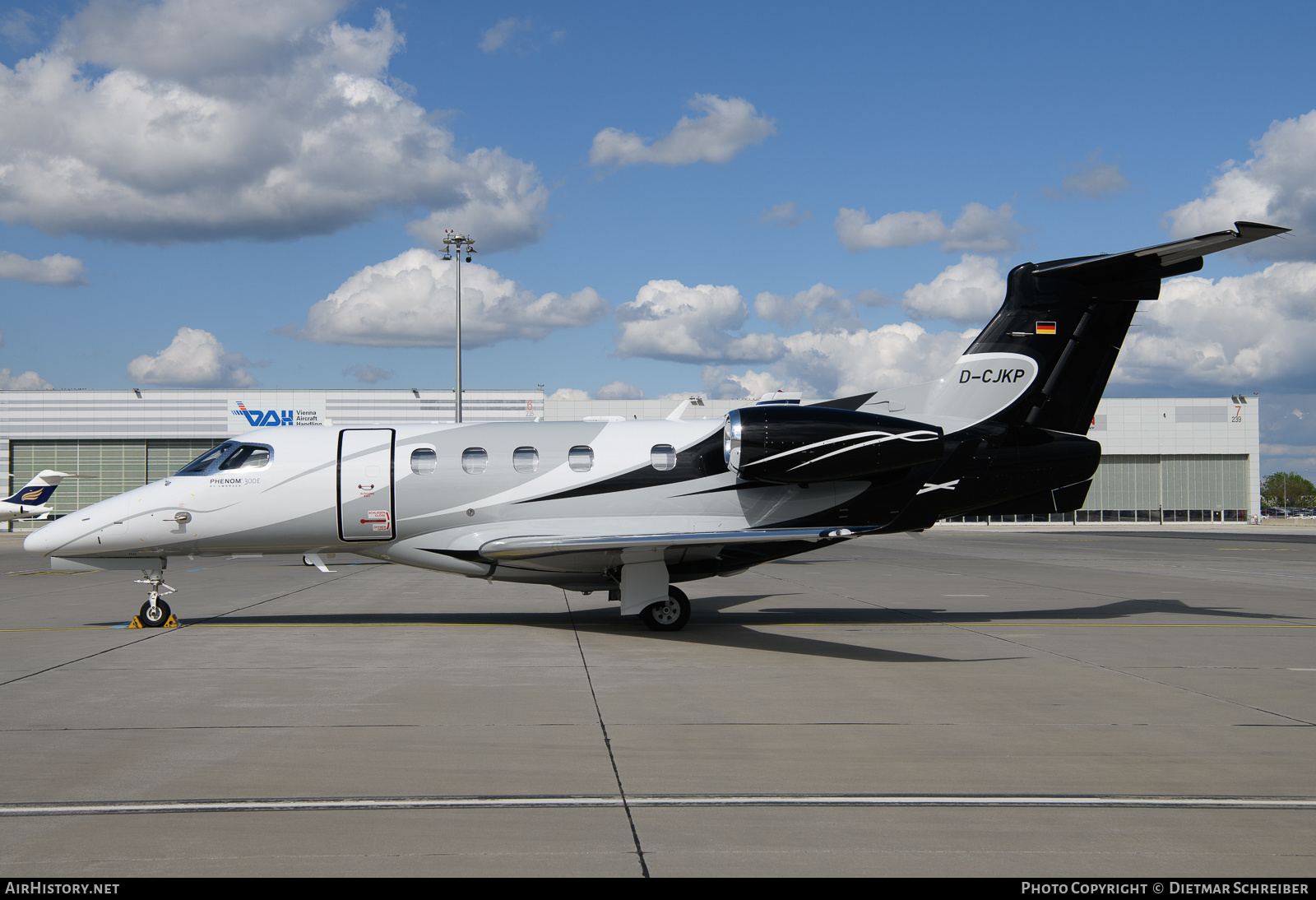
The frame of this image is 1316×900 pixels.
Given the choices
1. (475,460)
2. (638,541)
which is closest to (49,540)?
(475,460)

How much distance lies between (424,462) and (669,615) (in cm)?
437

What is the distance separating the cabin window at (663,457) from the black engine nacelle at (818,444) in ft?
3.24

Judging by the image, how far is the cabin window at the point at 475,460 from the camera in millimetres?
14406

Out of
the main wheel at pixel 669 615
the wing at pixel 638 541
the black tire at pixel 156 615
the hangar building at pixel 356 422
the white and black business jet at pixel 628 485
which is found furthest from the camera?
the hangar building at pixel 356 422

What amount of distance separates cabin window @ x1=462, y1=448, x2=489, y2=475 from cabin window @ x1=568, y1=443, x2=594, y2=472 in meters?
1.28

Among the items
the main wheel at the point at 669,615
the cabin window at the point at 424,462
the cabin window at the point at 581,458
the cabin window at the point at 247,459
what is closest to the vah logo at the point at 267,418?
the cabin window at the point at 247,459

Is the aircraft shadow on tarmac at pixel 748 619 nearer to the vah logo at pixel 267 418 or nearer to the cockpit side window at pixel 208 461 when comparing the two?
the cockpit side window at pixel 208 461

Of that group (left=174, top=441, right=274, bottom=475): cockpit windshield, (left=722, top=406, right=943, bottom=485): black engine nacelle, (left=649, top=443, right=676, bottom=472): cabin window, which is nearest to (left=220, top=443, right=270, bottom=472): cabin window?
(left=174, top=441, right=274, bottom=475): cockpit windshield

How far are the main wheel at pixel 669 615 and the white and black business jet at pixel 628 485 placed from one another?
0.03m

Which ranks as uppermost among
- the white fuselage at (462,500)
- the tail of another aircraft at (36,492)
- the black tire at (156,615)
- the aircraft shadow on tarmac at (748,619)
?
the white fuselage at (462,500)

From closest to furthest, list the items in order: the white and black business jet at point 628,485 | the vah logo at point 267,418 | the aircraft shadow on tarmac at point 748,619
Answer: the aircraft shadow on tarmac at point 748,619, the white and black business jet at point 628,485, the vah logo at point 267,418

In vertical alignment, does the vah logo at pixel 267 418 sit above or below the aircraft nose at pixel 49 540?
above

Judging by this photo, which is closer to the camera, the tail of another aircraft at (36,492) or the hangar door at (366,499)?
the hangar door at (366,499)
